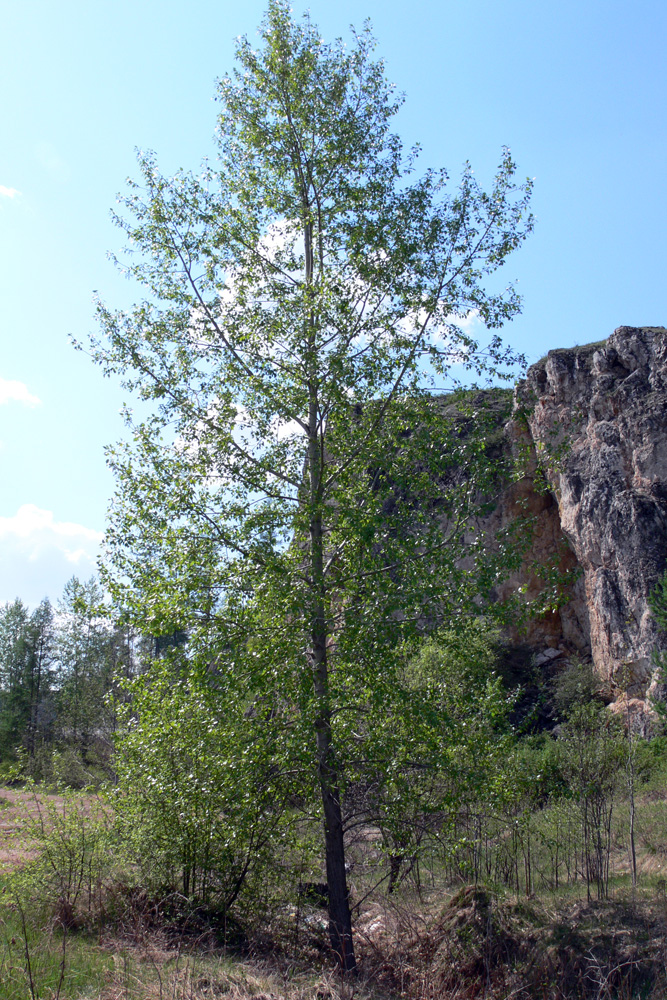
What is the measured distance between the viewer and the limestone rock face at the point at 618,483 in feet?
83.3

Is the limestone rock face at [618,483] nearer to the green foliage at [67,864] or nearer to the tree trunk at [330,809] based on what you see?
the tree trunk at [330,809]

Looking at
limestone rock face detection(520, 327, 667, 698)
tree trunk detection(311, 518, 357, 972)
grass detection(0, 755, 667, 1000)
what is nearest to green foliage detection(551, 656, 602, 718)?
limestone rock face detection(520, 327, 667, 698)

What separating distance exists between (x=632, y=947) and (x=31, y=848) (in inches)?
267

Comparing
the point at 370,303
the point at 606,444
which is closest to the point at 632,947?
the point at 370,303

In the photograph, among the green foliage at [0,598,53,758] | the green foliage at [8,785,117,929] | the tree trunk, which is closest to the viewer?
the tree trunk

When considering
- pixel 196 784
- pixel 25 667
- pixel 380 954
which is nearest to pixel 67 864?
pixel 196 784

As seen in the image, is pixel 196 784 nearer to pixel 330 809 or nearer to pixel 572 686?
pixel 330 809

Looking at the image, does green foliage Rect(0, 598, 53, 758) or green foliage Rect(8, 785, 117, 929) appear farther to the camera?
green foliage Rect(0, 598, 53, 758)

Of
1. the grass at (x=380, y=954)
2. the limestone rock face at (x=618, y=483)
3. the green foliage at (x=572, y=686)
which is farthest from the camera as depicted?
the limestone rock face at (x=618, y=483)

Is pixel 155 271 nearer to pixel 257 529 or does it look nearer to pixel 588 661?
pixel 257 529

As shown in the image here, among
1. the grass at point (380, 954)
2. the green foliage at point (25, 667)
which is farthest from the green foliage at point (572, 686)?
the green foliage at point (25, 667)

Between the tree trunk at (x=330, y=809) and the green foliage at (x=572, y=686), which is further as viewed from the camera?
the green foliage at (x=572, y=686)

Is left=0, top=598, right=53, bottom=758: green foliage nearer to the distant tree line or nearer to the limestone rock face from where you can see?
the distant tree line

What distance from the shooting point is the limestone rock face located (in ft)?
83.3
